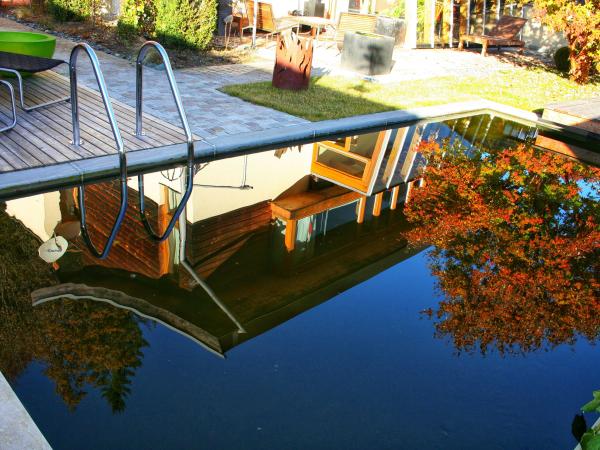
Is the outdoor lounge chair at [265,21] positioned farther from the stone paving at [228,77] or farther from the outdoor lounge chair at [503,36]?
the outdoor lounge chair at [503,36]

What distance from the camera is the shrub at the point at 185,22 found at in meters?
10.1

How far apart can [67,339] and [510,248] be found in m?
3.31

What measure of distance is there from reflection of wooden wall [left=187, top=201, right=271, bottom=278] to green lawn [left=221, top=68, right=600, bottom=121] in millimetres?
2620

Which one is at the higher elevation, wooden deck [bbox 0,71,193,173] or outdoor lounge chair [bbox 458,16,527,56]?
outdoor lounge chair [bbox 458,16,527,56]

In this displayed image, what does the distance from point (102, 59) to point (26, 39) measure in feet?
7.02

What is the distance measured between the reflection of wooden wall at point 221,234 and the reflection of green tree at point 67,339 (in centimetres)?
83

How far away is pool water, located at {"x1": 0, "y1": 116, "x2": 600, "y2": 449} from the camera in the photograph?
2.84 m

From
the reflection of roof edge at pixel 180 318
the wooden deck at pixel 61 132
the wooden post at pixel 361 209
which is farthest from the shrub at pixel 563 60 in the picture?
the reflection of roof edge at pixel 180 318

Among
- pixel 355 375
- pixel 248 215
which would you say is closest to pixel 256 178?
pixel 248 215

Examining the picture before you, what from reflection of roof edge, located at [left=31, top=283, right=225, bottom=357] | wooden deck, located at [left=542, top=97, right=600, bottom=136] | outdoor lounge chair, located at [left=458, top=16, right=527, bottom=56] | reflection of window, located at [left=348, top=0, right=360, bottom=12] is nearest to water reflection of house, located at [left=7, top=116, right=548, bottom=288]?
A: reflection of roof edge, located at [left=31, top=283, right=225, bottom=357]

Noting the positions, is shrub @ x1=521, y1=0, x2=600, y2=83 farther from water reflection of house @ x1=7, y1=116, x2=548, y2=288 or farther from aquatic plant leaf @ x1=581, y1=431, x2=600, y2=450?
aquatic plant leaf @ x1=581, y1=431, x2=600, y2=450

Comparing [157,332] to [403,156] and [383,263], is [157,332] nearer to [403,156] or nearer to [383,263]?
[383,263]

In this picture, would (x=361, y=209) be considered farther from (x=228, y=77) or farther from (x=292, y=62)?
(x=228, y=77)

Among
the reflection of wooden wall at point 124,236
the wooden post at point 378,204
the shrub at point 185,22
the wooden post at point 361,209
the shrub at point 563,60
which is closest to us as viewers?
the reflection of wooden wall at point 124,236
